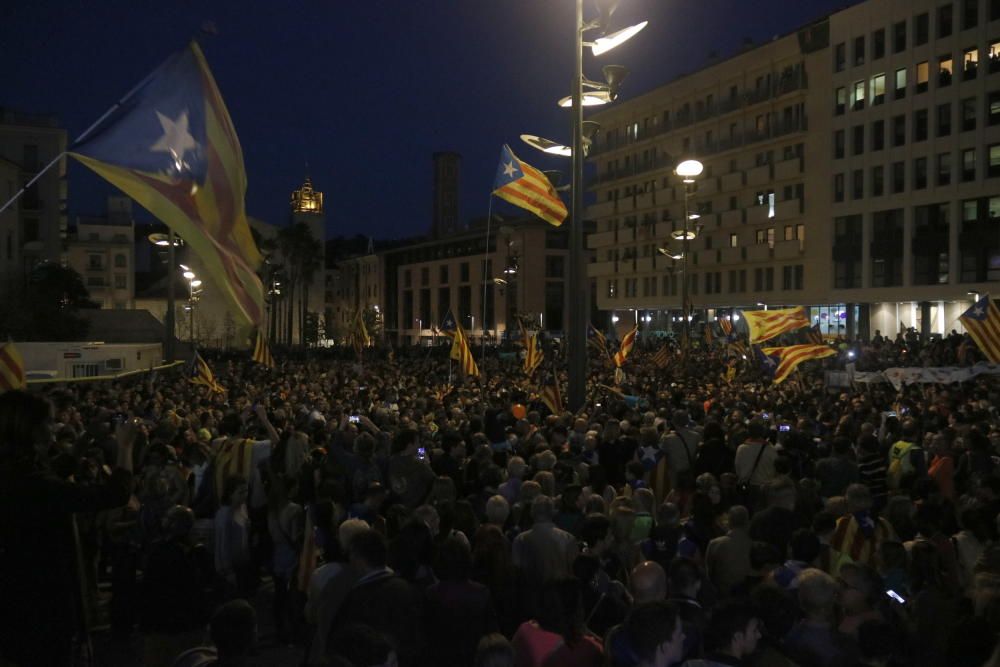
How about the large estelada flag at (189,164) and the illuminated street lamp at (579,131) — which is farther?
the illuminated street lamp at (579,131)

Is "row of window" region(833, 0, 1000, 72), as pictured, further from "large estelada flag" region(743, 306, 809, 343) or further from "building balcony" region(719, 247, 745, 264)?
"large estelada flag" region(743, 306, 809, 343)

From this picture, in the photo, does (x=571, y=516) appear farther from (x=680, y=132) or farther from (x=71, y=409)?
(x=680, y=132)

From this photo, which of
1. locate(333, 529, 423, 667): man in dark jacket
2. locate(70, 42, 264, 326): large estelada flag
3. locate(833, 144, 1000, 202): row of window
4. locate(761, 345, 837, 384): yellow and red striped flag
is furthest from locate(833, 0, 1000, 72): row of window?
locate(333, 529, 423, 667): man in dark jacket

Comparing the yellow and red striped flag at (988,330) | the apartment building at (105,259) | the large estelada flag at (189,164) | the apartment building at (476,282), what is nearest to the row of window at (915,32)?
the apartment building at (476,282)

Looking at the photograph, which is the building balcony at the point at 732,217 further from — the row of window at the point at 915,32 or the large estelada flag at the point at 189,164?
the large estelada flag at the point at 189,164

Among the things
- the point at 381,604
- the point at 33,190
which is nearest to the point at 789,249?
the point at 33,190

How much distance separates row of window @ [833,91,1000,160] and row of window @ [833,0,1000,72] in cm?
348

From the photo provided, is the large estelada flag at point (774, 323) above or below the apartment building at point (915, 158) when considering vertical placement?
below

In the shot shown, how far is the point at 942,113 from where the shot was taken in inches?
1820

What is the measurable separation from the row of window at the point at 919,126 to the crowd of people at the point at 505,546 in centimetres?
3717

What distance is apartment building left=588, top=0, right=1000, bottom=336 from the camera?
1779 inches

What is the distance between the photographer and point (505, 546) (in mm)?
6152

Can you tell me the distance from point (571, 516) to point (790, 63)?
54037mm

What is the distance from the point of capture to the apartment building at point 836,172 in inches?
1779
